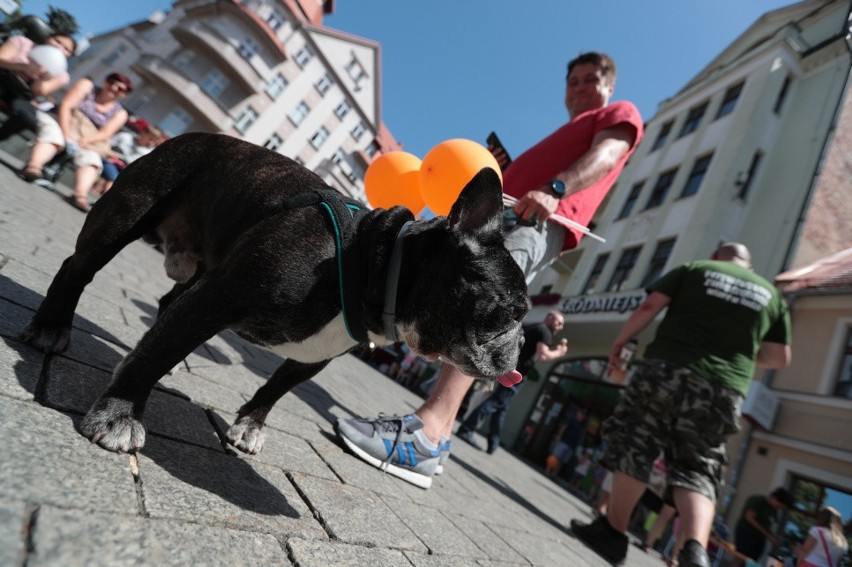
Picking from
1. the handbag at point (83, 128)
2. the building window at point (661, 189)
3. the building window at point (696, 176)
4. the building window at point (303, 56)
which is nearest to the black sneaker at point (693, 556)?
the handbag at point (83, 128)

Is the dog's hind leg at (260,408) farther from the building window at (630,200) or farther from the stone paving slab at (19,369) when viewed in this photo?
the building window at (630,200)

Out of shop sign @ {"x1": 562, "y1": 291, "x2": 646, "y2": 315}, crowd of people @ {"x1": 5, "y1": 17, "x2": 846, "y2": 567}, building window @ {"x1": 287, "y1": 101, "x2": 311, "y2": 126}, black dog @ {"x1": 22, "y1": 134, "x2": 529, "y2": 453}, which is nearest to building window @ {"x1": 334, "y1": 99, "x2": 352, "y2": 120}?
building window @ {"x1": 287, "y1": 101, "x2": 311, "y2": 126}

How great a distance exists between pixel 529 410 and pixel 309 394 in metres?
15.1

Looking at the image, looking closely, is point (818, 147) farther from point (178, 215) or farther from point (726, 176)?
point (178, 215)

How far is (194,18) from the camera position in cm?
3378

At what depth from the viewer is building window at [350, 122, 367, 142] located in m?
41.7

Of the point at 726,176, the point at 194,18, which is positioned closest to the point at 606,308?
the point at 726,176

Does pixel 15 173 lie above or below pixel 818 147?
below

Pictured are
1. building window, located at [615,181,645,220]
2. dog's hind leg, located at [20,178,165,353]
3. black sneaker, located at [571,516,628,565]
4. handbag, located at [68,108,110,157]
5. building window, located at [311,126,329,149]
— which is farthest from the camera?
building window, located at [311,126,329,149]

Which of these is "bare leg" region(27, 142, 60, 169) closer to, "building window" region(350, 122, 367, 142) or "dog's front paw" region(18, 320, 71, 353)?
"dog's front paw" region(18, 320, 71, 353)

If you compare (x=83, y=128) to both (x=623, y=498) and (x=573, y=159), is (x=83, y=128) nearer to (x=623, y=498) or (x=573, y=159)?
(x=573, y=159)

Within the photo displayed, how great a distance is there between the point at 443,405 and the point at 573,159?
1969 mm

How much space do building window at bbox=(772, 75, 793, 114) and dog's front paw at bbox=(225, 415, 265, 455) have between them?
2053cm

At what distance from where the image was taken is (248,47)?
33719 mm
